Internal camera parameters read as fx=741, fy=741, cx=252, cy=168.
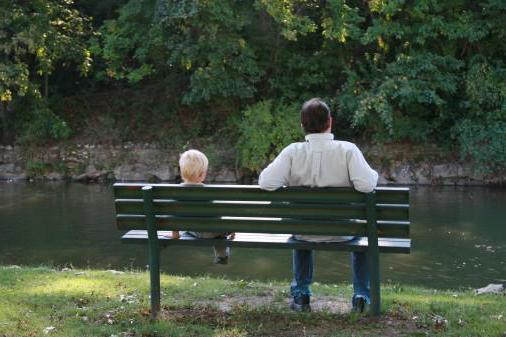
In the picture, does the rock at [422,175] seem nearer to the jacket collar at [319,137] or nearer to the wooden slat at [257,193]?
the jacket collar at [319,137]

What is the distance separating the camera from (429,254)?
1050cm

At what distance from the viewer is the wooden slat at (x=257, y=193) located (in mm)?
4699

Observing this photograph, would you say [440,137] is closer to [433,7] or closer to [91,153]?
[433,7]

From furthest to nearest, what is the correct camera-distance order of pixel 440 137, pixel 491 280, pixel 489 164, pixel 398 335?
pixel 440 137 → pixel 489 164 → pixel 491 280 → pixel 398 335

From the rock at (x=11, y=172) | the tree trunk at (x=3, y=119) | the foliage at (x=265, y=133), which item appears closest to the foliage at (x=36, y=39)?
the tree trunk at (x=3, y=119)

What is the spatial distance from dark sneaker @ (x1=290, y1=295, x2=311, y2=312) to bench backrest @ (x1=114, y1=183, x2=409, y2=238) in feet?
2.08

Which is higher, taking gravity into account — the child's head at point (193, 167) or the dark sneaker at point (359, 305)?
the child's head at point (193, 167)

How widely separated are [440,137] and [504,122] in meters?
1.94

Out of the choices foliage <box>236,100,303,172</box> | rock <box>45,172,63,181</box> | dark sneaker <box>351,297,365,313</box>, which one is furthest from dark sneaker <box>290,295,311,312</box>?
rock <box>45,172,63,181</box>

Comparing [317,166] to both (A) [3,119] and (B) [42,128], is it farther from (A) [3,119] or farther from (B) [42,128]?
(A) [3,119]

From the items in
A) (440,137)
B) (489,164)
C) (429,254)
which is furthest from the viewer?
(440,137)

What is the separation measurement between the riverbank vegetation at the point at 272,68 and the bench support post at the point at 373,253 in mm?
14015

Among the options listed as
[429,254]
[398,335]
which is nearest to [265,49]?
[429,254]

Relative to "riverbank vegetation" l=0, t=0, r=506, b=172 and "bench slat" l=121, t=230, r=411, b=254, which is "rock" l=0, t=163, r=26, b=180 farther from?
"bench slat" l=121, t=230, r=411, b=254
